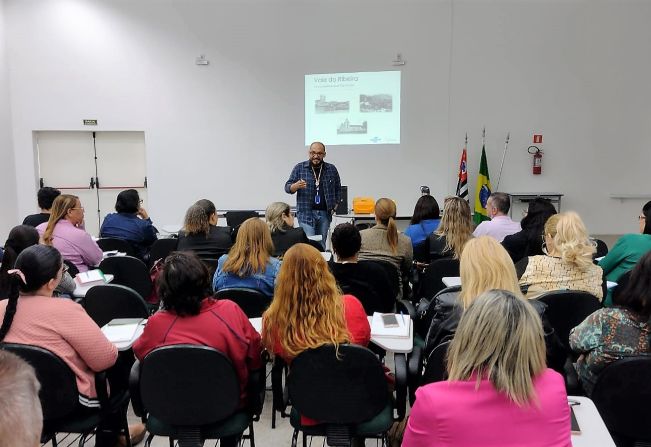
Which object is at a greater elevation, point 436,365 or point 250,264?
point 250,264

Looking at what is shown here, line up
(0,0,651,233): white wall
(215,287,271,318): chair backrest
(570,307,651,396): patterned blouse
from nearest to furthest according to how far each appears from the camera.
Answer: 1. (570,307,651,396): patterned blouse
2. (215,287,271,318): chair backrest
3. (0,0,651,233): white wall

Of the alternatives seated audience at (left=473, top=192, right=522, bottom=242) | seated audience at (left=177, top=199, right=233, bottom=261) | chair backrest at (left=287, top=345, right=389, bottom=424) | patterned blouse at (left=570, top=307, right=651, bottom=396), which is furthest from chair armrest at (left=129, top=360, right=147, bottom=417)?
seated audience at (left=473, top=192, right=522, bottom=242)

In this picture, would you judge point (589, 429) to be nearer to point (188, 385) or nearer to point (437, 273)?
point (188, 385)

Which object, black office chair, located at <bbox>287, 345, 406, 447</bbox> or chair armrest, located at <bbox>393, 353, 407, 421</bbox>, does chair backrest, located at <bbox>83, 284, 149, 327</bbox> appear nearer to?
black office chair, located at <bbox>287, 345, 406, 447</bbox>

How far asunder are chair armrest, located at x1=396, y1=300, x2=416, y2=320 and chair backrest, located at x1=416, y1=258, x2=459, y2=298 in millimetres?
292

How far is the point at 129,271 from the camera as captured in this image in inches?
154

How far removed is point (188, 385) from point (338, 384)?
1.98 feet

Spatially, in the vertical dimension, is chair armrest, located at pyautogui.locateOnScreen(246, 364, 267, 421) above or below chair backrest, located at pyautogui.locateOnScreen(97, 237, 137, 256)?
below

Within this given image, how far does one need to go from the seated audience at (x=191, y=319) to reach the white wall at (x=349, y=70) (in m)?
6.55

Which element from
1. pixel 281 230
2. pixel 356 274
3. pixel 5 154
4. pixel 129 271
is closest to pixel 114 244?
pixel 129 271

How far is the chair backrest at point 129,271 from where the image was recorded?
3.88 metres

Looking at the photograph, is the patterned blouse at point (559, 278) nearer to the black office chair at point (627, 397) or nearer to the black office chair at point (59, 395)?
the black office chair at point (627, 397)

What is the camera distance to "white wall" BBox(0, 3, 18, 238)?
809 centimetres

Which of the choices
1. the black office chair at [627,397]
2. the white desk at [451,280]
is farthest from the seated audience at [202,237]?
the black office chair at [627,397]
